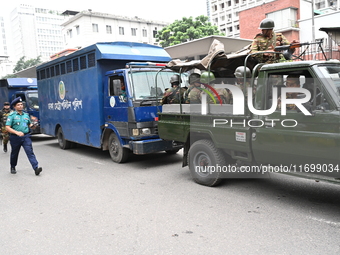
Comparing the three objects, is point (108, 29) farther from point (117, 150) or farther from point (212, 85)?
point (212, 85)

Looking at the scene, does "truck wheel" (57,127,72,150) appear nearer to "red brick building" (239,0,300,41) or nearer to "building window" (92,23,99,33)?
"red brick building" (239,0,300,41)

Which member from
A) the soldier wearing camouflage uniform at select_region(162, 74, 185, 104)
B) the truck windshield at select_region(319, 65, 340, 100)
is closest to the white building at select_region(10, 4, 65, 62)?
the soldier wearing camouflage uniform at select_region(162, 74, 185, 104)

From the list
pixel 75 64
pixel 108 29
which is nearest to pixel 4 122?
pixel 75 64

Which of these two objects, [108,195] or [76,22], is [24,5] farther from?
[108,195]

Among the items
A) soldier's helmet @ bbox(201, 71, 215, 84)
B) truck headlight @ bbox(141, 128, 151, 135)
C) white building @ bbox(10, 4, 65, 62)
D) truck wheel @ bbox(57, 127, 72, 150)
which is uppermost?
white building @ bbox(10, 4, 65, 62)

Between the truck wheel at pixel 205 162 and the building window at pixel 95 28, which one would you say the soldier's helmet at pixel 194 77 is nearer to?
the truck wheel at pixel 205 162

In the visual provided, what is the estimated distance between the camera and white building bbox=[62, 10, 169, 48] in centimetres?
4788

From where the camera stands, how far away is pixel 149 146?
7.22 meters

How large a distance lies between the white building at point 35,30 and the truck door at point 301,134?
129402 mm

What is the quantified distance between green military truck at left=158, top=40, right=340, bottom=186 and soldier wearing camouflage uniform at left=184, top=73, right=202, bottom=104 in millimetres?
115

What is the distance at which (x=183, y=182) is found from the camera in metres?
6.15

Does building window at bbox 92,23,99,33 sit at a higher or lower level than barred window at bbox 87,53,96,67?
higher

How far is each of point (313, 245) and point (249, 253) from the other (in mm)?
712

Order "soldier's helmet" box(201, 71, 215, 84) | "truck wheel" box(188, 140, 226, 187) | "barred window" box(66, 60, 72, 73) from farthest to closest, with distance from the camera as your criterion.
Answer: "barred window" box(66, 60, 72, 73), "soldier's helmet" box(201, 71, 215, 84), "truck wheel" box(188, 140, 226, 187)
